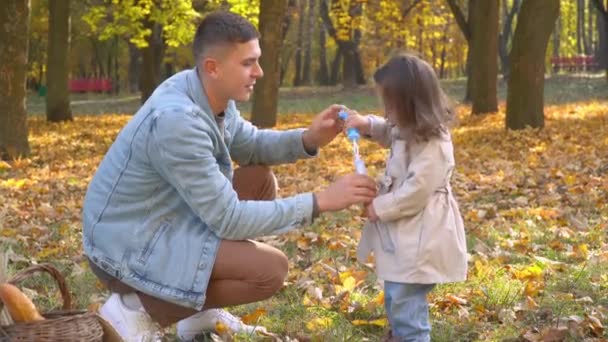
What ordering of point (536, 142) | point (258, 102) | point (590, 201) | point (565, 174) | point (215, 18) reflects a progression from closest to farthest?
point (215, 18) < point (590, 201) < point (565, 174) < point (536, 142) < point (258, 102)

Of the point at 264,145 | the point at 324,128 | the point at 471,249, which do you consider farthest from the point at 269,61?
the point at 324,128

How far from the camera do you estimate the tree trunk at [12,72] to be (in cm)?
1291

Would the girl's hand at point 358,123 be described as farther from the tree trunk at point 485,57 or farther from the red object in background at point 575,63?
the red object in background at point 575,63

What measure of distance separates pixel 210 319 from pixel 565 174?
6.42 m

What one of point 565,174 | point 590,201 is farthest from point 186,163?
point 565,174

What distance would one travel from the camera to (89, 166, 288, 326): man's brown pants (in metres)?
3.93

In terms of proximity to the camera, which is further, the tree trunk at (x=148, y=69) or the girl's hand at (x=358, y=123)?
the tree trunk at (x=148, y=69)

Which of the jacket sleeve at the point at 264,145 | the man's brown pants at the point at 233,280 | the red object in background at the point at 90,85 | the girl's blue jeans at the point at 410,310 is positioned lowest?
the red object in background at the point at 90,85

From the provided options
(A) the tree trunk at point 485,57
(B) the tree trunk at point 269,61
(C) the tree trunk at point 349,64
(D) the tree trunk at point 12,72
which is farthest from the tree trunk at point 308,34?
(D) the tree trunk at point 12,72

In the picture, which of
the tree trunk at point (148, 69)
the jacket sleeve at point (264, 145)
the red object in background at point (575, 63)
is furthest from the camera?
the red object in background at point (575, 63)

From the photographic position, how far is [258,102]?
16.7m

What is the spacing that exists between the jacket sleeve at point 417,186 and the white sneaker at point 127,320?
1.15 metres

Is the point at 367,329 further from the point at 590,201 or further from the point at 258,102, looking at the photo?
the point at 258,102

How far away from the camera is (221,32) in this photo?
390 centimetres
